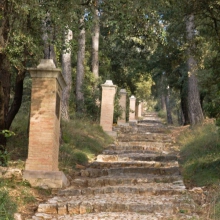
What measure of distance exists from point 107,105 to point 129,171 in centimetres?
841

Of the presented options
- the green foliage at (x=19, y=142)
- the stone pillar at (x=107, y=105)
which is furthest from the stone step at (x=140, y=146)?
the green foliage at (x=19, y=142)

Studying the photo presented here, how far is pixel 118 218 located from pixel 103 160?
22.7 feet

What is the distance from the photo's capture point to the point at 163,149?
1675 centimetres

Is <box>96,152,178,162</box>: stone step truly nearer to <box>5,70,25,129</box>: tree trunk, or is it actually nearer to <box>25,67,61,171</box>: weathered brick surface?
<box>5,70,25,129</box>: tree trunk

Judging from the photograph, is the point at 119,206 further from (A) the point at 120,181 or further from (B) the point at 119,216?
(A) the point at 120,181

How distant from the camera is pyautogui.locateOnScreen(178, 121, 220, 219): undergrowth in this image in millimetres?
8025

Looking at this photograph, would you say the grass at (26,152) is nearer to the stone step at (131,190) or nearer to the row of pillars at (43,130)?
the row of pillars at (43,130)

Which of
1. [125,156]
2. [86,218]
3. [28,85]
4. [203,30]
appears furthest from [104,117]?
[86,218]

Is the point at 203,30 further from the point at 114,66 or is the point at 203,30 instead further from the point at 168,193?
the point at 114,66

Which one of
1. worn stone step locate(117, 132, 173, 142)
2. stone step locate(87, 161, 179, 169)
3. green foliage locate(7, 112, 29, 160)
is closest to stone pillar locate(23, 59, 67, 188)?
green foliage locate(7, 112, 29, 160)

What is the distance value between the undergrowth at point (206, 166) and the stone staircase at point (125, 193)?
0.30 metres

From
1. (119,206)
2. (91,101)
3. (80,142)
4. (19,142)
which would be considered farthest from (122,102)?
(119,206)

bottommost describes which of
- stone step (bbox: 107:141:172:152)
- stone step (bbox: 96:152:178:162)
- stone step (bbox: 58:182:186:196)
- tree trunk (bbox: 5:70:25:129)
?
stone step (bbox: 58:182:186:196)

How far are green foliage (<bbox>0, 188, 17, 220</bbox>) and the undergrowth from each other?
2976 millimetres
